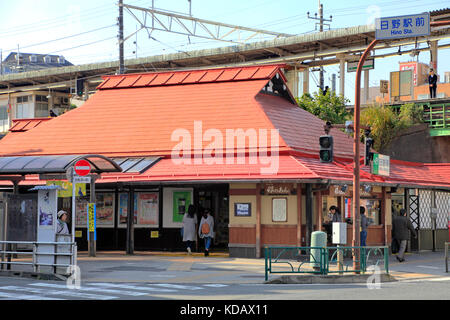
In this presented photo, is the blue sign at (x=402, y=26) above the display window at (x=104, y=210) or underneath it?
above

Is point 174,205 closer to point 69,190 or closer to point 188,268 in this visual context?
point 69,190

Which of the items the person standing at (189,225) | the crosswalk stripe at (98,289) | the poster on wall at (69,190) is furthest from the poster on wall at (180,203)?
the crosswalk stripe at (98,289)

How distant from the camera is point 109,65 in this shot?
58125 mm

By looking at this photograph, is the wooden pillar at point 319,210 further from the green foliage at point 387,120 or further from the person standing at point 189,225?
the green foliage at point 387,120

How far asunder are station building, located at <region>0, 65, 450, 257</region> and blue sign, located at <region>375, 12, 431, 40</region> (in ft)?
21.7

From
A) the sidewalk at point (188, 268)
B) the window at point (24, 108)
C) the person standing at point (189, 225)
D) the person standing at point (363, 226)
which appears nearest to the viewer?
the sidewalk at point (188, 268)

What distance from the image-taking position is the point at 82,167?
19.9 meters

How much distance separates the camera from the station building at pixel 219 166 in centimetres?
2450

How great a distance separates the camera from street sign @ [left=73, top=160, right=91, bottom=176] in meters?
19.9

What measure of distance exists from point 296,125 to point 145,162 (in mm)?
6366

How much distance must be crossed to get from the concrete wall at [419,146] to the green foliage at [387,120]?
0.67 m

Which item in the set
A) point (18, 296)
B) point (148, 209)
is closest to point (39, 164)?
point (18, 296)

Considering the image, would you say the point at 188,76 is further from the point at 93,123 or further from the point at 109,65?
the point at 109,65
